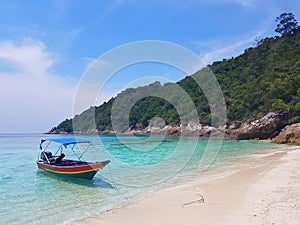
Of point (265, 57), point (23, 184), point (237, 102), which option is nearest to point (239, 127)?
point (237, 102)

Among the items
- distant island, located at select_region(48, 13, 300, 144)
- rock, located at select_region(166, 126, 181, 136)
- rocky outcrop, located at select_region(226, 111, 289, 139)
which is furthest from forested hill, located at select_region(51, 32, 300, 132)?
rock, located at select_region(166, 126, 181, 136)

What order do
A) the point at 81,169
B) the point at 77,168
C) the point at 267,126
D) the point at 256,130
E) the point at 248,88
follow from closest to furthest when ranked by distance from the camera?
1. the point at 81,169
2. the point at 77,168
3. the point at 267,126
4. the point at 256,130
5. the point at 248,88

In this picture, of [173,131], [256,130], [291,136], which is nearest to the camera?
[291,136]

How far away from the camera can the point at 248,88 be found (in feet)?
177

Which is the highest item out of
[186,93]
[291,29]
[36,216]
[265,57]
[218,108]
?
[291,29]

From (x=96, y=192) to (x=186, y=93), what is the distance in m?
54.9

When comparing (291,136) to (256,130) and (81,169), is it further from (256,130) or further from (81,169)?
(81,169)

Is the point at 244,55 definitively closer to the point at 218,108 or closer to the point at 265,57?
the point at 265,57

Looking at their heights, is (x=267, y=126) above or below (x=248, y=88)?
below

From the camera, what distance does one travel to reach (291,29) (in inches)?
2800

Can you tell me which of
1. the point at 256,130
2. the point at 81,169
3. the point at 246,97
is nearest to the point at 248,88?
the point at 246,97

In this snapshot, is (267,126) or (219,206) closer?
(219,206)

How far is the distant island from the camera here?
40.3 meters

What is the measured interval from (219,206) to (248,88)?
163 feet
